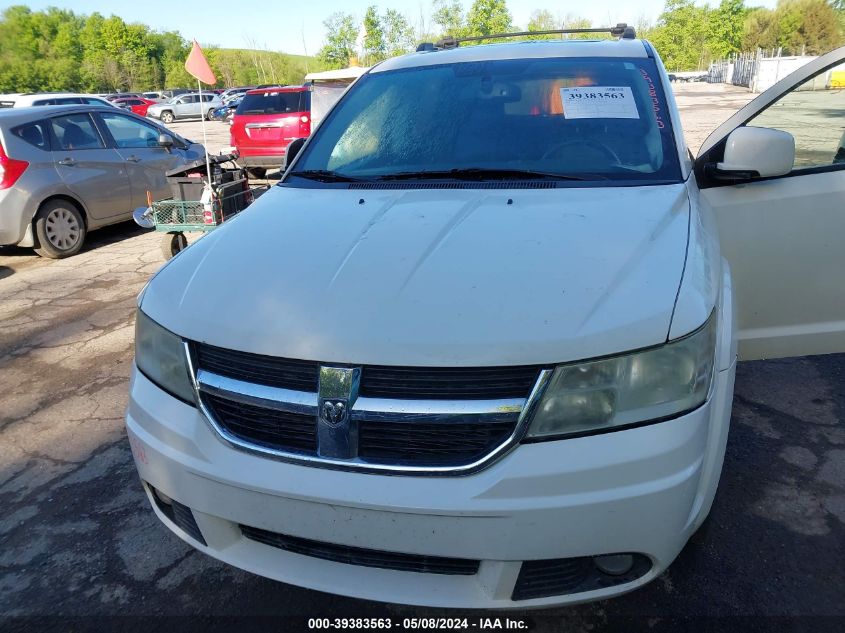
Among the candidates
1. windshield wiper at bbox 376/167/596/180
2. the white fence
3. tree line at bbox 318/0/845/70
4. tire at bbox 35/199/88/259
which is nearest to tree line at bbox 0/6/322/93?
tree line at bbox 318/0/845/70

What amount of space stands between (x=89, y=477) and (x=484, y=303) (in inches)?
87.8

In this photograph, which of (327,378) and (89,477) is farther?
(89,477)

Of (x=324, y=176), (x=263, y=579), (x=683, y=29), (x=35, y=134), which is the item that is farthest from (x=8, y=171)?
(x=683, y=29)

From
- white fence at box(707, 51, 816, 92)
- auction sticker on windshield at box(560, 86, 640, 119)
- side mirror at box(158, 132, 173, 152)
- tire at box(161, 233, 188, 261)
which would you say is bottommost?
tire at box(161, 233, 188, 261)

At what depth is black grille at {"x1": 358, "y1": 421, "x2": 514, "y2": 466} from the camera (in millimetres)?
1563

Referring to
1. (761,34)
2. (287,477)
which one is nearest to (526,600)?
(287,477)

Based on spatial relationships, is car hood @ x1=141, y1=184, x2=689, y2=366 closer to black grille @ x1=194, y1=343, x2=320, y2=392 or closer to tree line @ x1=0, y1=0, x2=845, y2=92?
black grille @ x1=194, y1=343, x2=320, y2=392

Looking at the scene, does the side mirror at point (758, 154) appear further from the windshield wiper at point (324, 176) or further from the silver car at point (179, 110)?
the silver car at point (179, 110)

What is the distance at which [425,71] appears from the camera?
3115 millimetres

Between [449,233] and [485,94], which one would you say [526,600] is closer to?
[449,233]

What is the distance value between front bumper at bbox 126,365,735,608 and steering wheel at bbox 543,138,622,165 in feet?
3.59

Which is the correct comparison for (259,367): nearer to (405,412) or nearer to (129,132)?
(405,412)

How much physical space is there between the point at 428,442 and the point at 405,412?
0.09 meters

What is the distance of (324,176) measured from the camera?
2.75 meters
